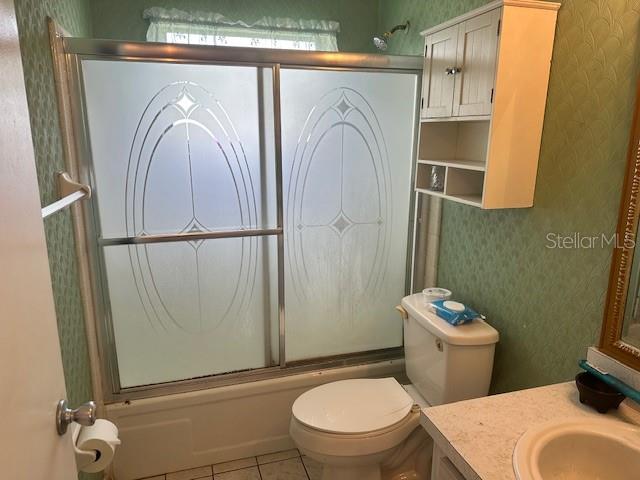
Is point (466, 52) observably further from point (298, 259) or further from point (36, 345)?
point (36, 345)

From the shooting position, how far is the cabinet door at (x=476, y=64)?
145cm

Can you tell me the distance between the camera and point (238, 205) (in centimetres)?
201

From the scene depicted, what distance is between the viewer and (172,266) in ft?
6.56

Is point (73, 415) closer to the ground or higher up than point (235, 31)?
closer to the ground

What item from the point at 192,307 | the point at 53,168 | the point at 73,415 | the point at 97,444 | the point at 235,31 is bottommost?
the point at 97,444

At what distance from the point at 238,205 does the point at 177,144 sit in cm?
36

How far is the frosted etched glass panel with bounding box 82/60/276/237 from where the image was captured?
5.89 feet

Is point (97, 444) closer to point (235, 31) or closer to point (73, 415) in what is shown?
point (73, 415)

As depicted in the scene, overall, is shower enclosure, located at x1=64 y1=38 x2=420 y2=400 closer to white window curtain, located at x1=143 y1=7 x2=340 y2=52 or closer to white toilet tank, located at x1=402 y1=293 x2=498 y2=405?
white toilet tank, located at x1=402 y1=293 x2=498 y2=405

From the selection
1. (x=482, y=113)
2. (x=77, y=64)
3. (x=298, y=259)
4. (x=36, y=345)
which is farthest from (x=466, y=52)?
(x=36, y=345)

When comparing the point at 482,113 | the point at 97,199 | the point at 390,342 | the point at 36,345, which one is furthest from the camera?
the point at 390,342

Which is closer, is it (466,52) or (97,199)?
(466,52)

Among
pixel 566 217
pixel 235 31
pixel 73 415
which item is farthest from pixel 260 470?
pixel 235 31

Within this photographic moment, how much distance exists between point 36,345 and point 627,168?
1406 millimetres
